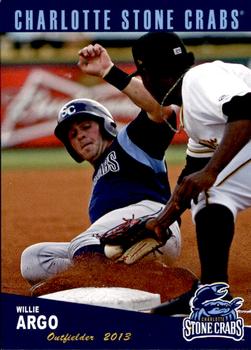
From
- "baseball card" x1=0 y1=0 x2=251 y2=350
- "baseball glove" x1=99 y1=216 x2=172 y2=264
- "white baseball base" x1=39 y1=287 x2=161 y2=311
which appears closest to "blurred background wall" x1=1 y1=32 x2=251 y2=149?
"baseball card" x1=0 y1=0 x2=251 y2=350

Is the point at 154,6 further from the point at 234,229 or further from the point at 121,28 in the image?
the point at 234,229

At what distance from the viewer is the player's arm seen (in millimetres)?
5602

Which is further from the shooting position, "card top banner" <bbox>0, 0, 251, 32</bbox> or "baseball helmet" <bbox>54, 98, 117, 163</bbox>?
"baseball helmet" <bbox>54, 98, 117, 163</bbox>

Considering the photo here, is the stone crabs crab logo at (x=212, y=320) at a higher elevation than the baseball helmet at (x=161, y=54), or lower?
lower

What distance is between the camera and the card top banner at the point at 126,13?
5.51 meters

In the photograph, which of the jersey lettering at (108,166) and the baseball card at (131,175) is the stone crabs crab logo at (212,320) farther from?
the jersey lettering at (108,166)

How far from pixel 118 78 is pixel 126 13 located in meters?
0.35

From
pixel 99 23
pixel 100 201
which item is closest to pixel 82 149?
pixel 100 201

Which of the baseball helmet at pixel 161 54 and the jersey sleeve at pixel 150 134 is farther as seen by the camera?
the jersey sleeve at pixel 150 134

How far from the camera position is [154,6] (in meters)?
5.51

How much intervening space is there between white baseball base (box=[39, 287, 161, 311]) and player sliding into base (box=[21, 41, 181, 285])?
173 mm

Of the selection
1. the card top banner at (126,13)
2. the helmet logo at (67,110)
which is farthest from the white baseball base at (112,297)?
the card top banner at (126,13)

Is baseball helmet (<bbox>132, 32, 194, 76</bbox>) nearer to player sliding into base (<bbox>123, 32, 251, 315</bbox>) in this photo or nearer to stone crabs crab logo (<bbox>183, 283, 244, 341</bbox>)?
player sliding into base (<bbox>123, 32, 251, 315</bbox>)

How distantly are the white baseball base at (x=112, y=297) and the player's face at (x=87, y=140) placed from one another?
29.1 inches
